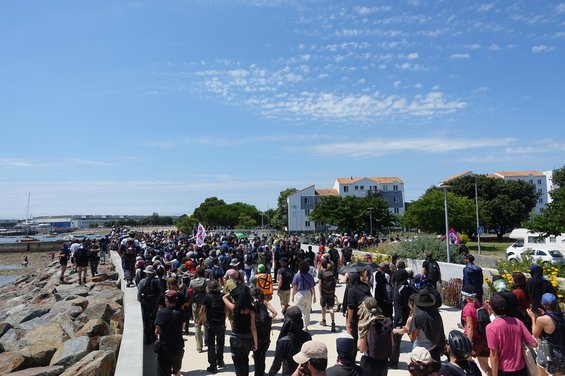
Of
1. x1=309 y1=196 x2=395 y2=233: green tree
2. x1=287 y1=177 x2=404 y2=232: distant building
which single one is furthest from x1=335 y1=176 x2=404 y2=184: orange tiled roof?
x1=309 y1=196 x2=395 y2=233: green tree

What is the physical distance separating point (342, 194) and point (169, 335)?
261 feet

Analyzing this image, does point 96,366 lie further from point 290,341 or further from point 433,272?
point 433,272

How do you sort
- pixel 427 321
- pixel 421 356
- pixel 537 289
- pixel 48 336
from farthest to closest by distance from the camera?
1. pixel 48 336
2. pixel 537 289
3. pixel 427 321
4. pixel 421 356

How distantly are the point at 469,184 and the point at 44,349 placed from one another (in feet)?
213

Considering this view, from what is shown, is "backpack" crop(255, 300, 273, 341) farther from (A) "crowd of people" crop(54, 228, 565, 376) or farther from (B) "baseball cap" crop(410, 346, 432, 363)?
(B) "baseball cap" crop(410, 346, 432, 363)

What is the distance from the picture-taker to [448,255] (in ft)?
51.4

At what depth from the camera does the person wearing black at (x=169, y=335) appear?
6332 mm

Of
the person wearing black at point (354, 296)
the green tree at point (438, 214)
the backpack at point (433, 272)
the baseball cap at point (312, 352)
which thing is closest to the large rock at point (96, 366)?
the person wearing black at point (354, 296)

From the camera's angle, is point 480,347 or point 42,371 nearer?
point 480,347

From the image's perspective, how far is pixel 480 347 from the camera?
5656 mm

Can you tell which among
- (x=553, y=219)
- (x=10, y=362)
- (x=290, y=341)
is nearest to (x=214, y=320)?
(x=290, y=341)

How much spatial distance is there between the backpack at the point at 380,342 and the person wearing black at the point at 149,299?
5.38 meters

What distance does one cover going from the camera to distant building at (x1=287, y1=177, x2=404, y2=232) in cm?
8312

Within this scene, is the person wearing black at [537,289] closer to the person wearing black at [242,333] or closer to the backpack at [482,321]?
the backpack at [482,321]
